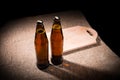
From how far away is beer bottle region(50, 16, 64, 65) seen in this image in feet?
3.42

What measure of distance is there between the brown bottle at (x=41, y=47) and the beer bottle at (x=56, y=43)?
0.06m

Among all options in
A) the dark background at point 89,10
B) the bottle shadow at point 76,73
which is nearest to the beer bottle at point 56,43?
the bottle shadow at point 76,73

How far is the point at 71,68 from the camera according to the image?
109 centimetres

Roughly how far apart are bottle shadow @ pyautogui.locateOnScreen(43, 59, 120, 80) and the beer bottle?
0.04 m

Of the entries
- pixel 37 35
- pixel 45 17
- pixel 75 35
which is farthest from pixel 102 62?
pixel 45 17

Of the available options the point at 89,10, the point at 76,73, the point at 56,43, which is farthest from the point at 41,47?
the point at 89,10

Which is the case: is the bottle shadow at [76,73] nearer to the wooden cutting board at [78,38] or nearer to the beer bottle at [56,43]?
the beer bottle at [56,43]

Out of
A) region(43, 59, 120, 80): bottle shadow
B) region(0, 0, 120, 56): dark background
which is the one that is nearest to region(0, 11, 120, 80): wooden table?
region(43, 59, 120, 80): bottle shadow

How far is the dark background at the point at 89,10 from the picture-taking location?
220 cm

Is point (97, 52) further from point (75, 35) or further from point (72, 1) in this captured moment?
point (72, 1)

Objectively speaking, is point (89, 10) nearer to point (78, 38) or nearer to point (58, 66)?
point (78, 38)

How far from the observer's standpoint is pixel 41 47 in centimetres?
102

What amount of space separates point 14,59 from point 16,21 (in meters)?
0.67

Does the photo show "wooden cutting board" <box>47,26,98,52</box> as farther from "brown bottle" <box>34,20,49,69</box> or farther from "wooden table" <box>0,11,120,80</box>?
"brown bottle" <box>34,20,49,69</box>
